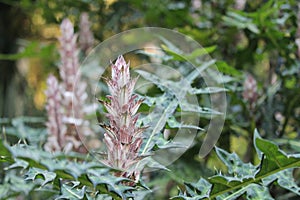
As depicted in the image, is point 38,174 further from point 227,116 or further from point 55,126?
point 227,116

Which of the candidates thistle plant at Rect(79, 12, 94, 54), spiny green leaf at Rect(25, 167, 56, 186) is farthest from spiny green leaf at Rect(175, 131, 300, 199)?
thistle plant at Rect(79, 12, 94, 54)

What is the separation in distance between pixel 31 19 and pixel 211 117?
5.56 feet

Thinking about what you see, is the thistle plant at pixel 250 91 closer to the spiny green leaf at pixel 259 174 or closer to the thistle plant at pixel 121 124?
the spiny green leaf at pixel 259 174

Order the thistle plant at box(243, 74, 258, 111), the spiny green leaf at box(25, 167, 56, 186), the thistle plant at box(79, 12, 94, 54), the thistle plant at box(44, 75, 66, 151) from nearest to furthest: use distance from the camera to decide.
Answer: the spiny green leaf at box(25, 167, 56, 186) < the thistle plant at box(44, 75, 66, 151) < the thistle plant at box(243, 74, 258, 111) < the thistle plant at box(79, 12, 94, 54)

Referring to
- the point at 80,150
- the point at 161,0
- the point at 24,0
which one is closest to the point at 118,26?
the point at 161,0

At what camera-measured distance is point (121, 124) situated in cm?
62

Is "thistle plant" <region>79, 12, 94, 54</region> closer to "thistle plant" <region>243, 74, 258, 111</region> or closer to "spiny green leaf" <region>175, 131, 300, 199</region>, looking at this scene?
"thistle plant" <region>243, 74, 258, 111</region>

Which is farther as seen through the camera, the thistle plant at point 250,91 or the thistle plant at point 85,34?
the thistle plant at point 85,34

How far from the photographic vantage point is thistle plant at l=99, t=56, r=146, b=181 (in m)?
0.61

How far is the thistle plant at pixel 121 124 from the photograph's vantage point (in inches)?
24.2

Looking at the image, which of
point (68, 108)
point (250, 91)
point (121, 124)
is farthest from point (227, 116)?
point (121, 124)

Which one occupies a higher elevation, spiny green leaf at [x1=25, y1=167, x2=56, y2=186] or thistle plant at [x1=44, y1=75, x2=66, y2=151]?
thistle plant at [x1=44, y1=75, x2=66, y2=151]

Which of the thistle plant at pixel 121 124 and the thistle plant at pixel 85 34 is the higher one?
the thistle plant at pixel 85 34

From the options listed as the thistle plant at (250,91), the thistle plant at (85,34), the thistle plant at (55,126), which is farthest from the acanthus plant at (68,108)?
the thistle plant at (250,91)
